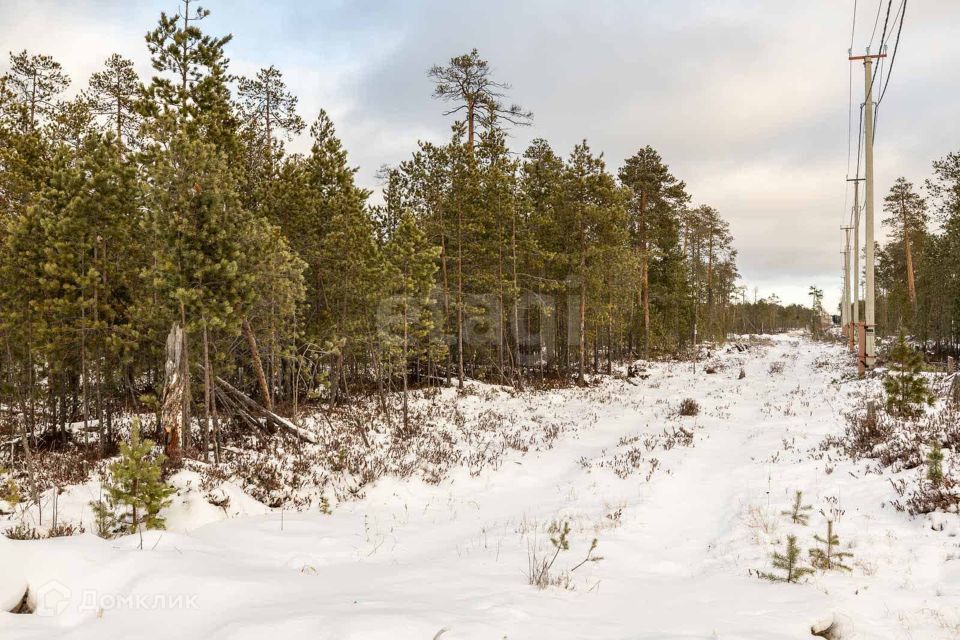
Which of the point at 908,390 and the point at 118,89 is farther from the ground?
the point at 118,89

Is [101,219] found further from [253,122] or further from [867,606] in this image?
[867,606]

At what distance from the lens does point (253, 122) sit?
21.5 meters

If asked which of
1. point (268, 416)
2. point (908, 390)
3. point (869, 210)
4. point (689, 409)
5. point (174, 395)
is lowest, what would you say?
point (689, 409)

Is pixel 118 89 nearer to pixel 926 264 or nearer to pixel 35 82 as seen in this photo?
pixel 35 82

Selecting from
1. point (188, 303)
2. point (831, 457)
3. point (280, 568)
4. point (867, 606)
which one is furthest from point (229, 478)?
point (831, 457)

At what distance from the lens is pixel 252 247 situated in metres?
12.2

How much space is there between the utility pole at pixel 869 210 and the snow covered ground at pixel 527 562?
1153 cm

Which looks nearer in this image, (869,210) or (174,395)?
(174,395)

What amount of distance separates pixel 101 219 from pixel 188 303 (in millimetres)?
4035

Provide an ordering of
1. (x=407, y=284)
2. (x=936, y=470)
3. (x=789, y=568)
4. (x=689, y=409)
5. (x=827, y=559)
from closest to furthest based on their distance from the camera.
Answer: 1. (x=789, y=568)
2. (x=827, y=559)
3. (x=936, y=470)
4. (x=407, y=284)
5. (x=689, y=409)

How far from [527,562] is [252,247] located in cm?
1005

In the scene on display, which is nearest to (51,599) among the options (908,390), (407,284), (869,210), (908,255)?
(407,284)

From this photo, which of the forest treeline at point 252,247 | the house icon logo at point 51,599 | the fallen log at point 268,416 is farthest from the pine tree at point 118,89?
the house icon logo at point 51,599

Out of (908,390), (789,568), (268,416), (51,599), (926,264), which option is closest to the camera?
(51,599)
